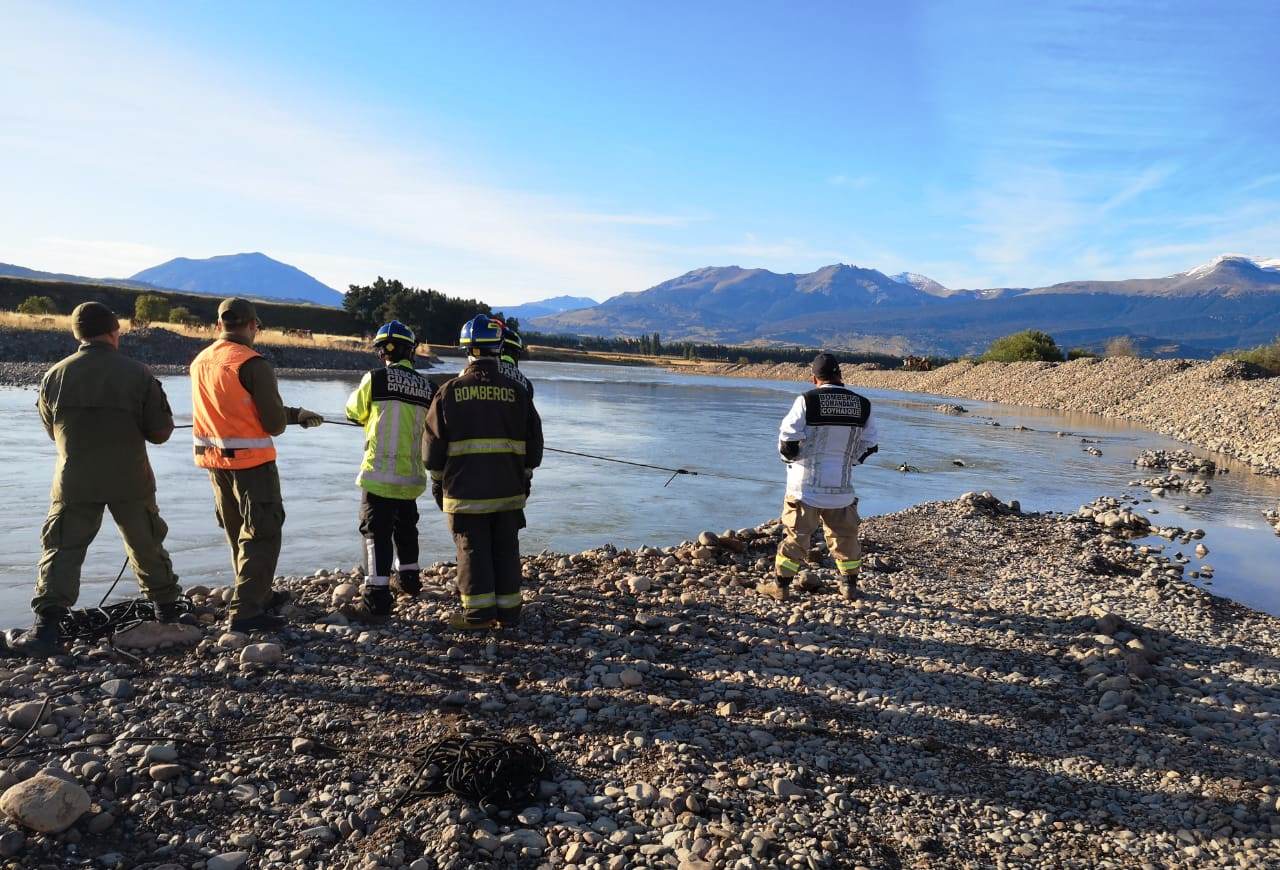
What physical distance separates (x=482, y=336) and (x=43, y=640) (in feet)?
11.7

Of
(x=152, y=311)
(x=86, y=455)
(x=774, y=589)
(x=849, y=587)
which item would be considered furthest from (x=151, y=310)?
(x=849, y=587)

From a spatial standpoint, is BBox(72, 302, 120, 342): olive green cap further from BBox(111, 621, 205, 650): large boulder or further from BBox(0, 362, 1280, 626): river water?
BBox(0, 362, 1280, 626): river water

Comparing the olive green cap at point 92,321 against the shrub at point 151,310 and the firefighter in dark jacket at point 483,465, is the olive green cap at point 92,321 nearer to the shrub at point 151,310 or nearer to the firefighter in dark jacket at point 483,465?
the firefighter in dark jacket at point 483,465

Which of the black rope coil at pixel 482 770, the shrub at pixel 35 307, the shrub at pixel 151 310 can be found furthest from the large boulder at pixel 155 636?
the shrub at pixel 151 310

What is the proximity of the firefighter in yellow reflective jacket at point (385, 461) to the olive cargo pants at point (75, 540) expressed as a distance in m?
1.46

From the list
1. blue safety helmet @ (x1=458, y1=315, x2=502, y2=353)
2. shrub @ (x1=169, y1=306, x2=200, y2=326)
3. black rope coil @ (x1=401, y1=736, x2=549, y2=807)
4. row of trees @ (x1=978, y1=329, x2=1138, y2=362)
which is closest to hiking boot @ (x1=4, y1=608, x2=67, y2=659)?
black rope coil @ (x1=401, y1=736, x2=549, y2=807)

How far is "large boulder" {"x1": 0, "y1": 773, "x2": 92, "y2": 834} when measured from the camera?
10.9 ft

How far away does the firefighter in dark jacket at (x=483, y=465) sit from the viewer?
19.0 ft

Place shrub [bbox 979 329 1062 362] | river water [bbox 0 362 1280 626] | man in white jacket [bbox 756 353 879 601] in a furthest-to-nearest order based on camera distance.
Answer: shrub [bbox 979 329 1062 362]
river water [bbox 0 362 1280 626]
man in white jacket [bbox 756 353 879 601]

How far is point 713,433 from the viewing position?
25.7m

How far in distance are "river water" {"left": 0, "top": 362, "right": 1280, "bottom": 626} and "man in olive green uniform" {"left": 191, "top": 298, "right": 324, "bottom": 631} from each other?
2.44 meters

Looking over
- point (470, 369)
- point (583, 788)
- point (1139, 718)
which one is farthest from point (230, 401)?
point (1139, 718)

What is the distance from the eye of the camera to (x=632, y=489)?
1437 centimetres

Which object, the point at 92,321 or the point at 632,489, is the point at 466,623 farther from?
the point at 632,489
